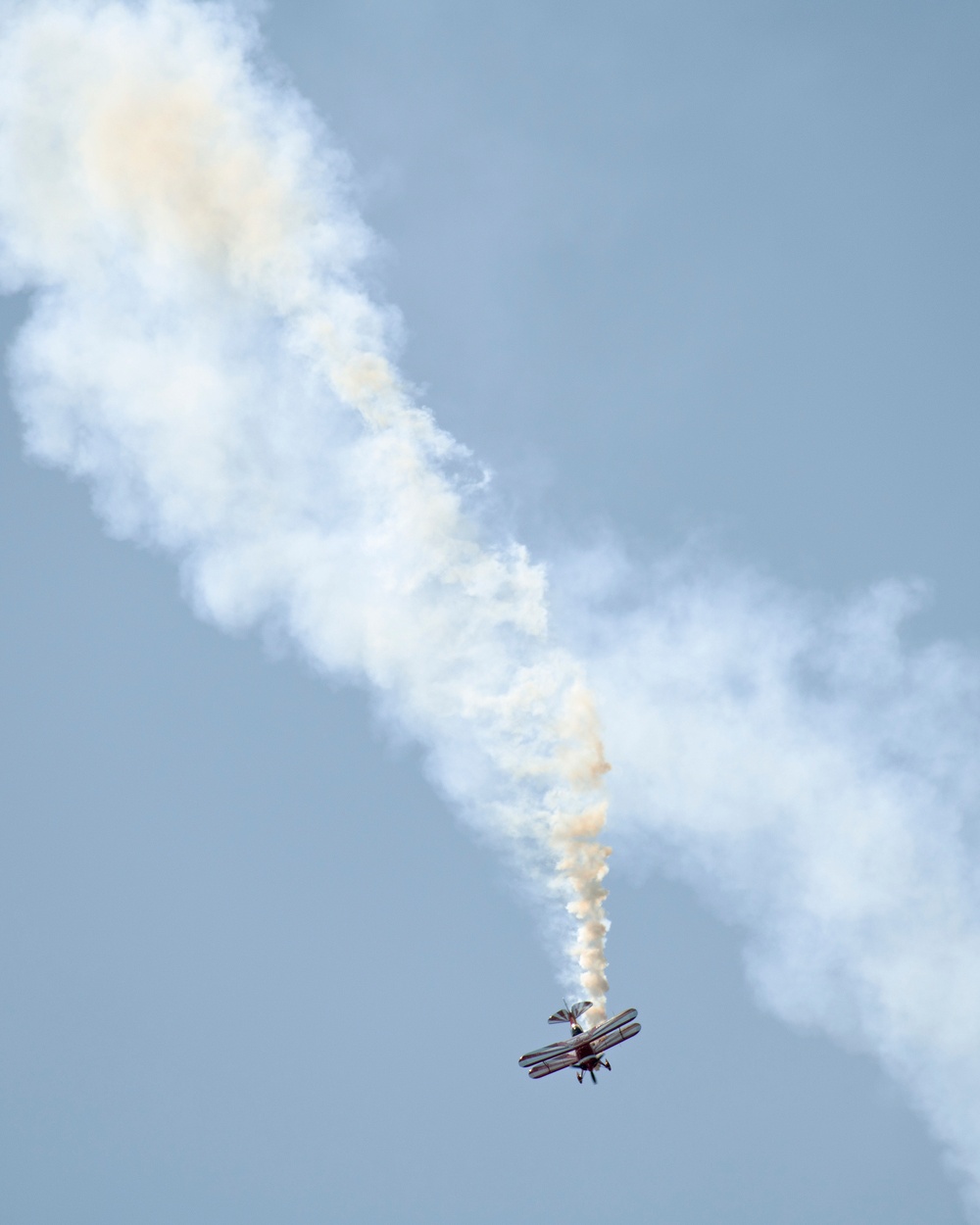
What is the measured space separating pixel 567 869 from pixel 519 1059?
25.4 feet

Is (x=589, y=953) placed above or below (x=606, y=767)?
below

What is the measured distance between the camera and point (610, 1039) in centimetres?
8931

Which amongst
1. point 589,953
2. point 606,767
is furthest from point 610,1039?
point 606,767

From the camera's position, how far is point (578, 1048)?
88812 millimetres

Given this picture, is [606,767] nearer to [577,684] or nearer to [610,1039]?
[577,684]

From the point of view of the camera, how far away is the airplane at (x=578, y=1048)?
88.8 meters

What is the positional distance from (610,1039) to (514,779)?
1114 cm

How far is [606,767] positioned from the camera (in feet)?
296

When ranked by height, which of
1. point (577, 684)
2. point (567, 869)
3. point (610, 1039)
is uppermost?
point (577, 684)

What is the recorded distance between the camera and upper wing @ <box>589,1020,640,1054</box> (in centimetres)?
8900

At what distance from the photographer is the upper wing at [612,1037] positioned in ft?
292

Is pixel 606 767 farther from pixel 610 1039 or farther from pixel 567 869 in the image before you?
pixel 610 1039

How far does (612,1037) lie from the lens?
89.4 meters

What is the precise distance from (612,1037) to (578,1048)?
154 centimetres
